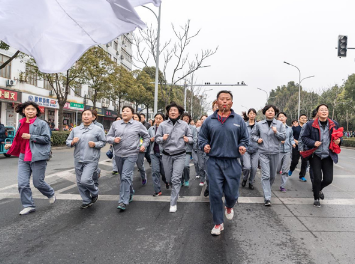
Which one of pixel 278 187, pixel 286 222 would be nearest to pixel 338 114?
pixel 278 187

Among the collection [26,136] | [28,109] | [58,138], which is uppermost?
[28,109]

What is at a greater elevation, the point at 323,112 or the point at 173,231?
the point at 323,112

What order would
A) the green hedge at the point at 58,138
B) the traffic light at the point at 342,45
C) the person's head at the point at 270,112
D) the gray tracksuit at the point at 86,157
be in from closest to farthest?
1. the gray tracksuit at the point at 86,157
2. the person's head at the point at 270,112
3. the traffic light at the point at 342,45
4. the green hedge at the point at 58,138

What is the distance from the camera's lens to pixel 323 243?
11.0 ft

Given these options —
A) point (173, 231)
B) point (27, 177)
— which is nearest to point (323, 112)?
point (173, 231)

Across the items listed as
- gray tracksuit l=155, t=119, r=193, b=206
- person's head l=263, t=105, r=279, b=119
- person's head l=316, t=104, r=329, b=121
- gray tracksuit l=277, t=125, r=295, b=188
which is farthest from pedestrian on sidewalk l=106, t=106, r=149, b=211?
gray tracksuit l=277, t=125, r=295, b=188

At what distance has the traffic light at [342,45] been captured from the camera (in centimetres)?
1450

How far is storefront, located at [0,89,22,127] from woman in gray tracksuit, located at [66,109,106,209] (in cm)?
1970

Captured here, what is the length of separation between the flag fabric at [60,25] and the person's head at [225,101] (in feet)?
5.72

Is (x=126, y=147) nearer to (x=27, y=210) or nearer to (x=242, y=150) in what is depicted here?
(x=27, y=210)

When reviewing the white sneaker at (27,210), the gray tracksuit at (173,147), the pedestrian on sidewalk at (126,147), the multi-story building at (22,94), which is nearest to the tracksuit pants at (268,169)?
the gray tracksuit at (173,147)

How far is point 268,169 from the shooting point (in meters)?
5.30

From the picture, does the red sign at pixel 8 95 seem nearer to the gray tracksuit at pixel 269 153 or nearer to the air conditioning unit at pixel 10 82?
the air conditioning unit at pixel 10 82

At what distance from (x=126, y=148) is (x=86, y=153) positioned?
26.7 inches
